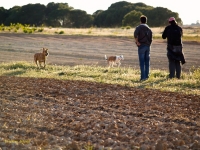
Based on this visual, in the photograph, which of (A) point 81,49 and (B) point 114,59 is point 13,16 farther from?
(B) point 114,59

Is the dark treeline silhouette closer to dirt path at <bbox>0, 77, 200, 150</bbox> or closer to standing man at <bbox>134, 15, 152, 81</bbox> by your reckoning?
standing man at <bbox>134, 15, 152, 81</bbox>

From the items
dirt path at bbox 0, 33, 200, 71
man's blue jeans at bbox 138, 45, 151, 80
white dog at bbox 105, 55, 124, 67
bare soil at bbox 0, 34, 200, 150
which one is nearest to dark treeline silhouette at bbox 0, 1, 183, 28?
dirt path at bbox 0, 33, 200, 71

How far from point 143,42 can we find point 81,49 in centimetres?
1893

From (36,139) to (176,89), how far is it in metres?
5.53

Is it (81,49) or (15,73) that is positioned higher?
(15,73)

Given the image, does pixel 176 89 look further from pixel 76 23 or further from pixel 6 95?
pixel 76 23

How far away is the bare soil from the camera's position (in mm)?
6918

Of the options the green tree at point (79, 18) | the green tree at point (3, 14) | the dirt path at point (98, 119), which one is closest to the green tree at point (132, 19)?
the green tree at point (79, 18)

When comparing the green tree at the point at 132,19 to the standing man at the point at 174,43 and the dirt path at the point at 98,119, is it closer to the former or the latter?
the standing man at the point at 174,43

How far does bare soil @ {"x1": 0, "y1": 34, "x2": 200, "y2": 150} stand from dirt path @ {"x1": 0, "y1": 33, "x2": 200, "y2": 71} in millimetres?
11718

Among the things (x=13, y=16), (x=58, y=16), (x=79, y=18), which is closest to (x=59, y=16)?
(x=58, y=16)

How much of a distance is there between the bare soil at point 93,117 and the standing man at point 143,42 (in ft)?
5.43

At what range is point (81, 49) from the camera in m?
32.4

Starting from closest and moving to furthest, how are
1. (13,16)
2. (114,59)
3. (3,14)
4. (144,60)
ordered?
1. (144,60)
2. (114,59)
3. (13,16)
4. (3,14)
